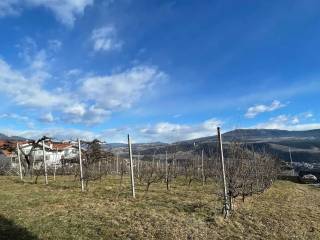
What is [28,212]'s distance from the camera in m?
11.4

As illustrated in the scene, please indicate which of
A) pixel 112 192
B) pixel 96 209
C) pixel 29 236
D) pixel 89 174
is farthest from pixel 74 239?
pixel 89 174

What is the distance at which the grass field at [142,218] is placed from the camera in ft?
31.6

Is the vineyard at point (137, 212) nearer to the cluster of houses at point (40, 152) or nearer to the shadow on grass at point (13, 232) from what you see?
the shadow on grass at point (13, 232)

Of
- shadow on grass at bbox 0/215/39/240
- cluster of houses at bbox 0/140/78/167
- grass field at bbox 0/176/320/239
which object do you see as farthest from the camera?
cluster of houses at bbox 0/140/78/167

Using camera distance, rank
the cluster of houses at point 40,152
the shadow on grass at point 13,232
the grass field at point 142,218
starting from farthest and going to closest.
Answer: the cluster of houses at point 40,152, the grass field at point 142,218, the shadow on grass at point 13,232

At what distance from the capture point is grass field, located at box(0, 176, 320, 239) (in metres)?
9.62

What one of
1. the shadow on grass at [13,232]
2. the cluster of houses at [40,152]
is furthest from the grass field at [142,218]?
the cluster of houses at [40,152]

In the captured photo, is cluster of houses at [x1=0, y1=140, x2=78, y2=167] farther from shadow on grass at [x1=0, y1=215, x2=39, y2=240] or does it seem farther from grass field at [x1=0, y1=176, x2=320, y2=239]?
shadow on grass at [x1=0, y1=215, x2=39, y2=240]

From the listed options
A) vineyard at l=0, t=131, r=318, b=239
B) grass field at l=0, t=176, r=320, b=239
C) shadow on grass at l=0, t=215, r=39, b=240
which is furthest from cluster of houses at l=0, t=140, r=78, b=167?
shadow on grass at l=0, t=215, r=39, b=240

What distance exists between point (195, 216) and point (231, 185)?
5.89 ft

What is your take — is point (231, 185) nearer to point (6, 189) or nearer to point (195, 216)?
point (195, 216)

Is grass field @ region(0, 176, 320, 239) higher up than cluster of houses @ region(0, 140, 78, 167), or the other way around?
cluster of houses @ region(0, 140, 78, 167)

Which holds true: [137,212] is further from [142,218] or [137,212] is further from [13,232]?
[13,232]

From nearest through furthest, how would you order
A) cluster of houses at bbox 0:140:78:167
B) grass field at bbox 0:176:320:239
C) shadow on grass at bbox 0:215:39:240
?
shadow on grass at bbox 0:215:39:240
grass field at bbox 0:176:320:239
cluster of houses at bbox 0:140:78:167
